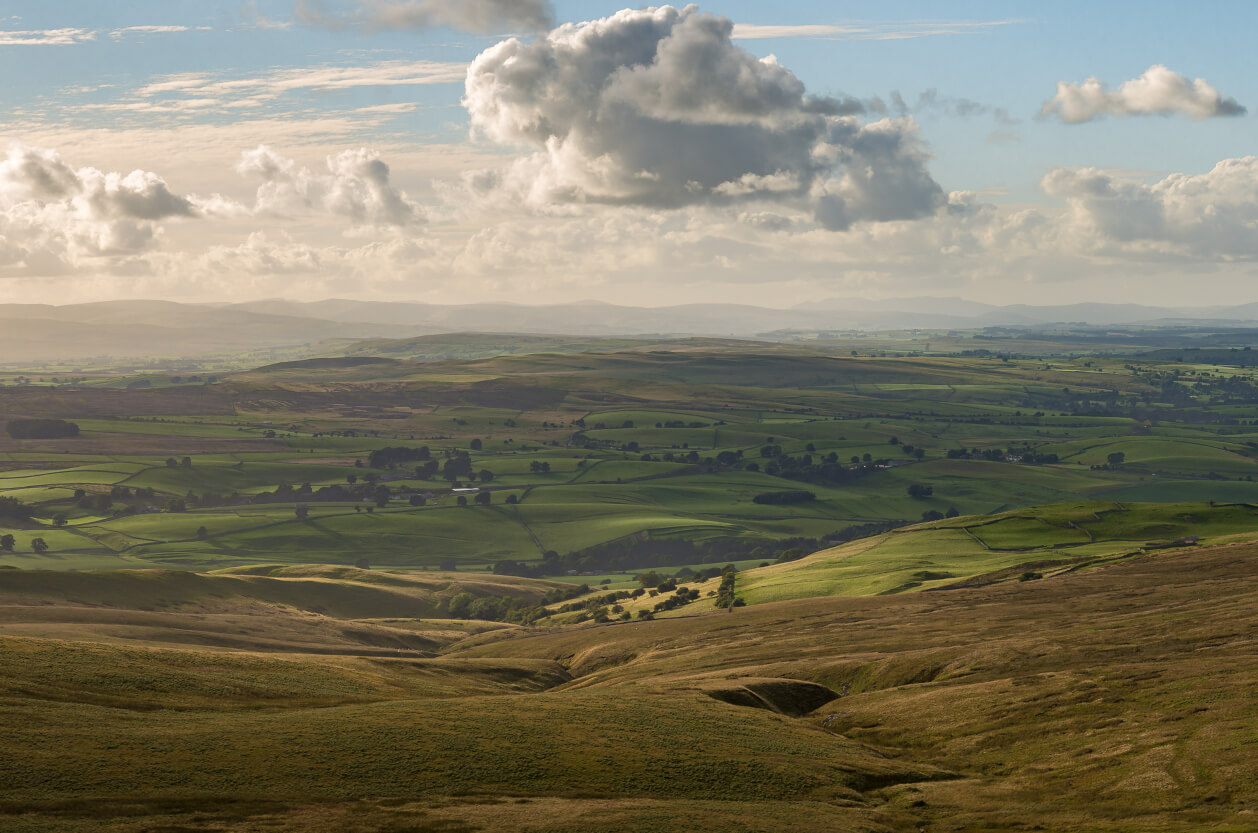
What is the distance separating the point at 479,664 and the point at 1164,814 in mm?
91484

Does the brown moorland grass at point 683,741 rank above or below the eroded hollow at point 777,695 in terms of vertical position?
above

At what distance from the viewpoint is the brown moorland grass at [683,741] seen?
2534 inches

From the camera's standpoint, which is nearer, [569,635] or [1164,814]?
[1164,814]

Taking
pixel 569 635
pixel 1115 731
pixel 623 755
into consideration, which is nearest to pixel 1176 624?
pixel 1115 731

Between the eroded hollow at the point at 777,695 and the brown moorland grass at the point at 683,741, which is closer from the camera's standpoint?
the brown moorland grass at the point at 683,741

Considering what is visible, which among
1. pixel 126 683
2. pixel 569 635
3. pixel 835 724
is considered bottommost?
pixel 569 635

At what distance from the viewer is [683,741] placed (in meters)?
82.7

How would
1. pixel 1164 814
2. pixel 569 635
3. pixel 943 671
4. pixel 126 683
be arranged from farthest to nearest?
1. pixel 569 635
2. pixel 943 671
3. pixel 126 683
4. pixel 1164 814

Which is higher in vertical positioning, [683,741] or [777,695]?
[683,741]

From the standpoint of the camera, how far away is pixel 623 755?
78.4 m

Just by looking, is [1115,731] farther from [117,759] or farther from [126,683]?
[126,683]

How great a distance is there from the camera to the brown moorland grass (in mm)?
64375

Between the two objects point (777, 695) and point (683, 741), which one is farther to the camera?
point (777, 695)

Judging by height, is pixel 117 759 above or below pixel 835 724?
above
